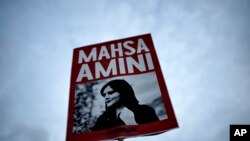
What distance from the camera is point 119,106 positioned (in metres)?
6.84

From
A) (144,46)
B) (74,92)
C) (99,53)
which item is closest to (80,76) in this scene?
(74,92)

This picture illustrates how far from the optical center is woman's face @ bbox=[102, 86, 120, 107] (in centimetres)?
699

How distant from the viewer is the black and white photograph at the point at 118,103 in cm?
641

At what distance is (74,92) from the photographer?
738cm

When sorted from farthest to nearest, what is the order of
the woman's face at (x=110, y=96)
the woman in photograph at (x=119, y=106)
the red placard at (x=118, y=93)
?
the woman's face at (x=110, y=96), the woman in photograph at (x=119, y=106), the red placard at (x=118, y=93)

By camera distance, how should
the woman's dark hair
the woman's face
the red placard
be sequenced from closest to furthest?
the red placard < the woman's dark hair < the woman's face

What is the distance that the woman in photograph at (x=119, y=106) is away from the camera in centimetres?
636

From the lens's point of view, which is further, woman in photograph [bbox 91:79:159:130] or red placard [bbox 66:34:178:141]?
woman in photograph [bbox 91:79:159:130]

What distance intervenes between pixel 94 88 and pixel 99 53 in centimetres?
171

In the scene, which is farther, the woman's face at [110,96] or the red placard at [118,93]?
the woman's face at [110,96]

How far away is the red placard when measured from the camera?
6230 millimetres

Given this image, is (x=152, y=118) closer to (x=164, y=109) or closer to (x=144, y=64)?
(x=164, y=109)

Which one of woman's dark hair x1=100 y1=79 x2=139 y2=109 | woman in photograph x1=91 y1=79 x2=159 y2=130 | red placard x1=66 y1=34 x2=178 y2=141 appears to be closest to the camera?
red placard x1=66 y1=34 x2=178 y2=141

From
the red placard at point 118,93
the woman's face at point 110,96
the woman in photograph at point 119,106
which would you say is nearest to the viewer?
the red placard at point 118,93
